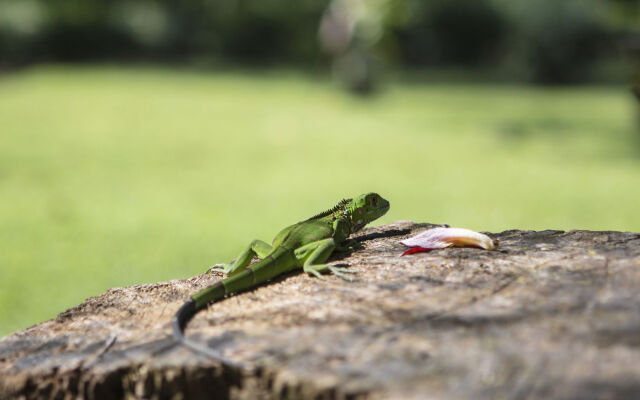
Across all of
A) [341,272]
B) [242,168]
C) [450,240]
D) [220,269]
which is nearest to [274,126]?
[242,168]

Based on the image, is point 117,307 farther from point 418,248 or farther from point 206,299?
point 418,248

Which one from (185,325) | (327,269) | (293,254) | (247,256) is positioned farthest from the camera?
(247,256)

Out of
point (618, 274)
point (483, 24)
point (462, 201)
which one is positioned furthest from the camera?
point (483, 24)

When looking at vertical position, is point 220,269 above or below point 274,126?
below

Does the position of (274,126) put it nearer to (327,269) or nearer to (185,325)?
(327,269)

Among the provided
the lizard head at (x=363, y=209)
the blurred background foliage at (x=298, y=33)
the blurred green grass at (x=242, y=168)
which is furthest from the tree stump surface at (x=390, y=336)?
the blurred background foliage at (x=298, y=33)

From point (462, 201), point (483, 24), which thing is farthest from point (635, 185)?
point (483, 24)

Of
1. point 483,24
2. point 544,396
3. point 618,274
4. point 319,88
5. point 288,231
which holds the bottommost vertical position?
point 544,396
